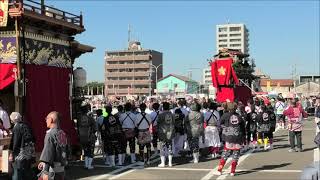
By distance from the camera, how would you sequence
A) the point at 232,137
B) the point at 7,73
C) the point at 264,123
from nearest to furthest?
1. the point at 7,73
2. the point at 232,137
3. the point at 264,123

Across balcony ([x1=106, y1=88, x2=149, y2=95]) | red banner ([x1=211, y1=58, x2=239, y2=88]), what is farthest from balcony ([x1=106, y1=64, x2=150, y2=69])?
red banner ([x1=211, y1=58, x2=239, y2=88])

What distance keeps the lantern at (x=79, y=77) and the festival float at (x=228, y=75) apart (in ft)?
29.6

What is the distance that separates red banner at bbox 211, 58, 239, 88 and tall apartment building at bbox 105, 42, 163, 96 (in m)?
118

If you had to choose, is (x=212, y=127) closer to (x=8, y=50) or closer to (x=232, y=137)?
(x=232, y=137)

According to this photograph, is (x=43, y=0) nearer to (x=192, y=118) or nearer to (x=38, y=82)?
(x=38, y=82)

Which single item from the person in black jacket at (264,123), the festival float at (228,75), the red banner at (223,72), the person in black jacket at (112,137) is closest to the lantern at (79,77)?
the person in black jacket at (112,137)

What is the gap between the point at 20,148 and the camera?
9.31m

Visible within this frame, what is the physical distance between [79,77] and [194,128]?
365 cm

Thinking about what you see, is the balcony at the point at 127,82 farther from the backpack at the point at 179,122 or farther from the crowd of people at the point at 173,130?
the backpack at the point at 179,122

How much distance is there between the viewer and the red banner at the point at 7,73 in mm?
11438

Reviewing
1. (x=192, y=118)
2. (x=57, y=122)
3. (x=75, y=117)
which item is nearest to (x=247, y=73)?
(x=192, y=118)

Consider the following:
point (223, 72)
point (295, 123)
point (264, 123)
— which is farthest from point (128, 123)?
point (223, 72)

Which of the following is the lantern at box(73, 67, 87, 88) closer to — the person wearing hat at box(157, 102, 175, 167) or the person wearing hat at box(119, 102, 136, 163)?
the person wearing hat at box(119, 102, 136, 163)

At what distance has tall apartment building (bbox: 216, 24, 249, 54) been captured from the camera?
184 metres
